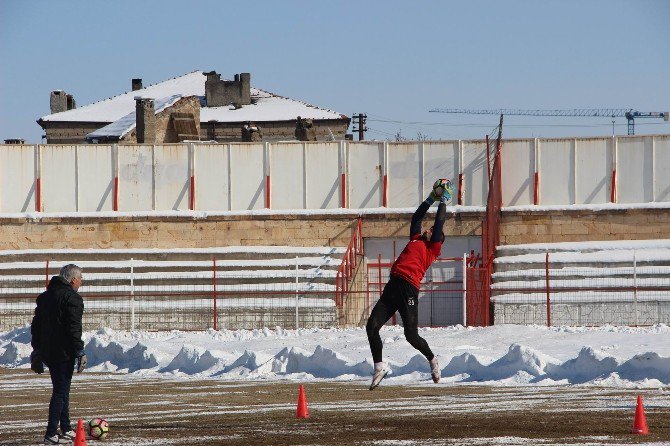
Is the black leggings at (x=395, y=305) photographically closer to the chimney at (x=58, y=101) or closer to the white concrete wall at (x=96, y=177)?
the white concrete wall at (x=96, y=177)

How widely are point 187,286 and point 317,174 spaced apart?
701cm

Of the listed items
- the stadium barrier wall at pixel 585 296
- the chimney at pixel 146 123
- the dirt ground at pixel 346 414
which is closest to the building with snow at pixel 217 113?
the chimney at pixel 146 123

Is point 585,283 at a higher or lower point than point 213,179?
lower

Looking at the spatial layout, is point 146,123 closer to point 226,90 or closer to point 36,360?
point 226,90

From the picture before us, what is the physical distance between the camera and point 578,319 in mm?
32875

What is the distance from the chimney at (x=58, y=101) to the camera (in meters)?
78.8

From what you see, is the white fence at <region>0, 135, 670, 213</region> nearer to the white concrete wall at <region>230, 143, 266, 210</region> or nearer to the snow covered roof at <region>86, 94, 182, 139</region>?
the white concrete wall at <region>230, 143, 266, 210</region>

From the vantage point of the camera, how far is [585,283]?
36.0 m

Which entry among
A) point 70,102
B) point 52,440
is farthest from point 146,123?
point 52,440

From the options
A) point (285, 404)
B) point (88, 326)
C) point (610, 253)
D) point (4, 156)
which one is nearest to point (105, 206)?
point (4, 156)

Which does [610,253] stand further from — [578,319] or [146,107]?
[146,107]

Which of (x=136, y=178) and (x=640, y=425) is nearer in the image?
(x=640, y=425)

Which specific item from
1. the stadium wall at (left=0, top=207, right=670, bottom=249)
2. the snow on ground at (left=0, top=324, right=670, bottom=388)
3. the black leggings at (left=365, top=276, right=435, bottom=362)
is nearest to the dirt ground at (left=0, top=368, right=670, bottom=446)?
the black leggings at (left=365, top=276, right=435, bottom=362)

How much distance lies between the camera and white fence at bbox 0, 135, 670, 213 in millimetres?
41719
